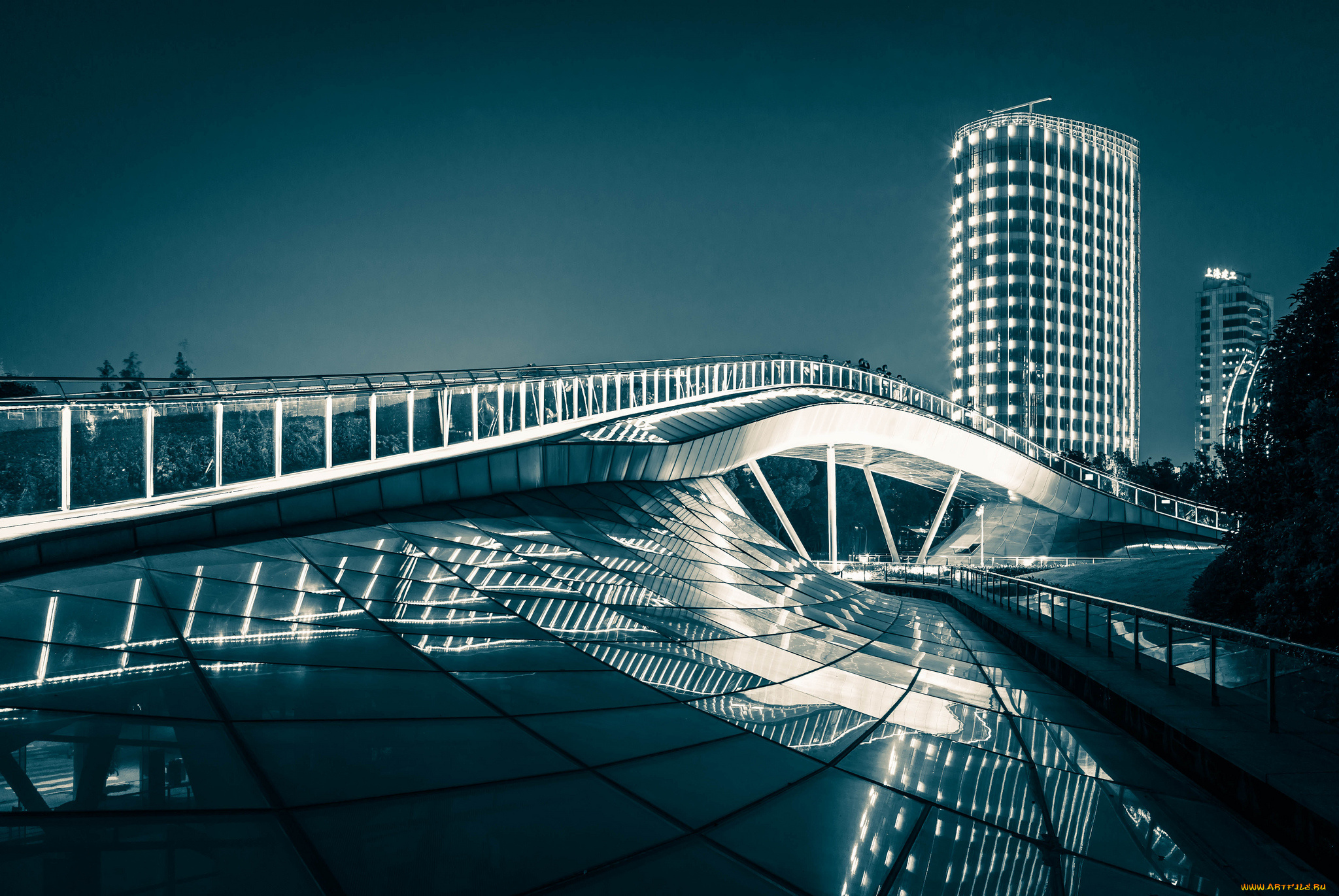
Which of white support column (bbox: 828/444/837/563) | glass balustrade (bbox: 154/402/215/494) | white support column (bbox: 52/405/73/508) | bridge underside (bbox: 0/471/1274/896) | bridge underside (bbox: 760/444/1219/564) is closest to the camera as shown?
bridge underside (bbox: 0/471/1274/896)

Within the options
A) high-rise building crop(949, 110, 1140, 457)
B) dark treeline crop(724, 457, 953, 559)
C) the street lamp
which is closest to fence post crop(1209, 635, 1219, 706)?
Answer: the street lamp

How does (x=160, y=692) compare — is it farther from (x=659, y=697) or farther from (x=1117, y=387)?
(x=1117, y=387)

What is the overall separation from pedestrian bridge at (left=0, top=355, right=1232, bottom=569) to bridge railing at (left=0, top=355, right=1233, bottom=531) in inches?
2.0

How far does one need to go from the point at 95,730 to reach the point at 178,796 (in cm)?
106

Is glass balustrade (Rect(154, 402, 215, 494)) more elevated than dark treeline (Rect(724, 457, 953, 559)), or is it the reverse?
glass balustrade (Rect(154, 402, 215, 494))

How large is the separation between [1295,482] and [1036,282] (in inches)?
5372

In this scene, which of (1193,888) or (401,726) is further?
(401,726)

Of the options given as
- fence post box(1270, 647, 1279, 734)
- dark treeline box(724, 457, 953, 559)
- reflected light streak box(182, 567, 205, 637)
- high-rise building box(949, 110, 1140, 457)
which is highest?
high-rise building box(949, 110, 1140, 457)

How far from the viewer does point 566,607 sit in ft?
32.6

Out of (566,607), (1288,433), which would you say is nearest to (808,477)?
(1288,433)

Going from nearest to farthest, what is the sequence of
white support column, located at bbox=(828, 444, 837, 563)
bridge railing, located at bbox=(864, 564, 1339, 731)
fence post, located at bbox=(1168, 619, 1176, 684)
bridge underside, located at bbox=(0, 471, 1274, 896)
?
1. bridge underside, located at bbox=(0, 471, 1274, 896)
2. bridge railing, located at bbox=(864, 564, 1339, 731)
3. fence post, located at bbox=(1168, 619, 1176, 684)
4. white support column, located at bbox=(828, 444, 837, 563)

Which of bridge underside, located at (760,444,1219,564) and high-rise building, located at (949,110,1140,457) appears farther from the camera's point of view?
high-rise building, located at (949,110,1140,457)

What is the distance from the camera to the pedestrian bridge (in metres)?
11.5

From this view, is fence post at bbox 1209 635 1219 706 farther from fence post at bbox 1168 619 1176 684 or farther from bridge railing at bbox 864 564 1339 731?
fence post at bbox 1168 619 1176 684
